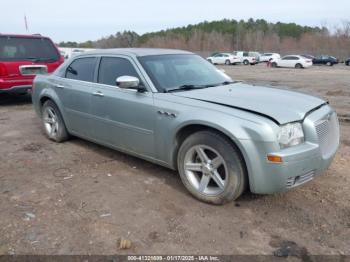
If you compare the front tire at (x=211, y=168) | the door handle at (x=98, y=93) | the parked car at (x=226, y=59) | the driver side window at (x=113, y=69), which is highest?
the driver side window at (x=113, y=69)

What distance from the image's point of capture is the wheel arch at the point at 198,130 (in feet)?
11.2

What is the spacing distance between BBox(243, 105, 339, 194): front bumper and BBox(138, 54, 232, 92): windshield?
1.46 meters

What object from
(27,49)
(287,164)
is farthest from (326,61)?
(287,164)

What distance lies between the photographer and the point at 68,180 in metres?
4.56

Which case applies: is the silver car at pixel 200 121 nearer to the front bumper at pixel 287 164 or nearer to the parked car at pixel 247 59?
the front bumper at pixel 287 164

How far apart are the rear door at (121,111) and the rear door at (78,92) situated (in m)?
0.17

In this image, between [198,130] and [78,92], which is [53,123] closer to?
[78,92]

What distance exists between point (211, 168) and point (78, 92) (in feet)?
8.37

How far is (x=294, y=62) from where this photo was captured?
126ft

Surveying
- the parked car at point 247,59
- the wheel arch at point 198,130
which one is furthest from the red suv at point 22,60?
the parked car at point 247,59

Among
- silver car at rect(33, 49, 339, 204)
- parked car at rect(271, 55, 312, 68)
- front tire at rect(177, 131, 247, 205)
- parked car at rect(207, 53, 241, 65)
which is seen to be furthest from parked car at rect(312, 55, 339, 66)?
front tire at rect(177, 131, 247, 205)

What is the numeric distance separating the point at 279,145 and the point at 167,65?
198 cm

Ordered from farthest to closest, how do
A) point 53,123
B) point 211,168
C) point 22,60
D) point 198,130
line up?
point 22,60, point 53,123, point 198,130, point 211,168

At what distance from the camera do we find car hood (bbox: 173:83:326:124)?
11.4 feet
